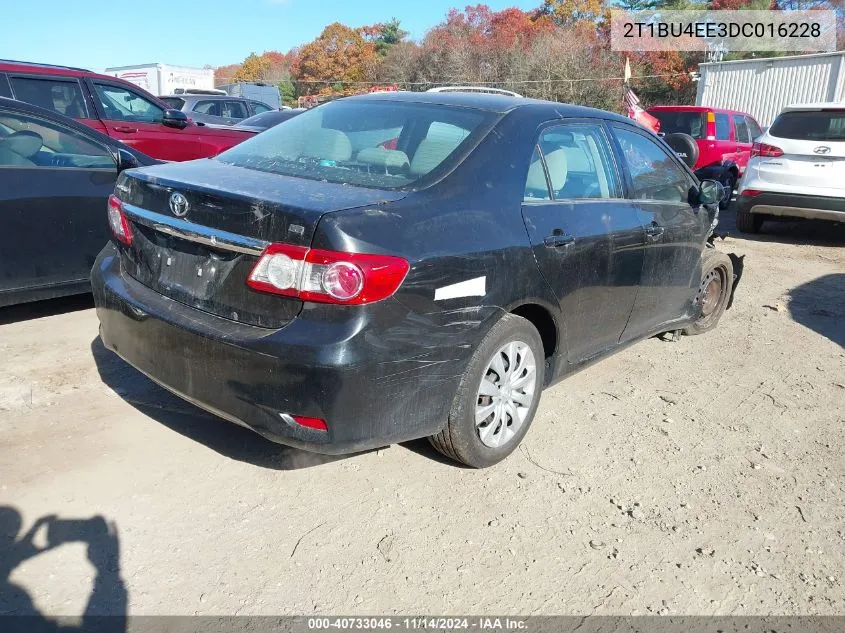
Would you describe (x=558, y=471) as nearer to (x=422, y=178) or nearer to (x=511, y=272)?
(x=511, y=272)

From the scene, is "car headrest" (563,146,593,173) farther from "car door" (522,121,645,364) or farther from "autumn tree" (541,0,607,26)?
"autumn tree" (541,0,607,26)

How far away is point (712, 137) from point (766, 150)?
13.3ft

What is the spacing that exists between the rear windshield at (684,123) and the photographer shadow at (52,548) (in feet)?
41.7

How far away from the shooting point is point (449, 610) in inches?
97.0

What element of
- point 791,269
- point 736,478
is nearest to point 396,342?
point 736,478

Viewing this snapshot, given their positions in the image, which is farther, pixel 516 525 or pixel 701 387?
pixel 701 387

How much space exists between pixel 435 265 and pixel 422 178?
0.46 metres

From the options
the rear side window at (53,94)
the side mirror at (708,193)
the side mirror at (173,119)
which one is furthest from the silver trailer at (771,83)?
the rear side window at (53,94)

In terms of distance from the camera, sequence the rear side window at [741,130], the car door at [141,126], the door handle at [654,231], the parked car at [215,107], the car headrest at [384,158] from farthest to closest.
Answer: the parked car at [215,107], the rear side window at [741,130], the car door at [141,126], the door handle at [654,231], the car headrest at [384,158]

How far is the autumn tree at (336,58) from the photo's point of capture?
52.5 meters

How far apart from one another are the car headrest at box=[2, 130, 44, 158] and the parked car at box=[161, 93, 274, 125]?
9.34 m

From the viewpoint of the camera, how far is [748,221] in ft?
32.6

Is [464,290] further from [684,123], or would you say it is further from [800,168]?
[684,123]

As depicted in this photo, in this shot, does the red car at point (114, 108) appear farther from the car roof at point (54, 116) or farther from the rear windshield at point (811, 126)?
the rear windshield at point (811, 126)
